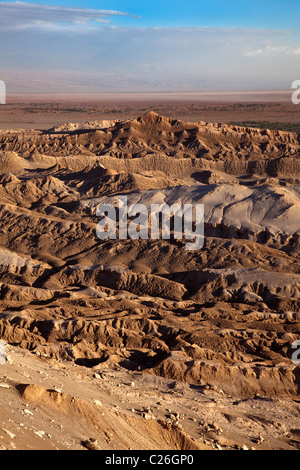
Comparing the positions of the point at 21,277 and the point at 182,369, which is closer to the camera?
the point at 182,369

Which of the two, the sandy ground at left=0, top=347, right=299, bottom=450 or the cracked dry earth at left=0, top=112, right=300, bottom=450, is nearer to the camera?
the sandy ground at left=0, top=347, right=299, bottom=450

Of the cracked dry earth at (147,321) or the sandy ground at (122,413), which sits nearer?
the sandy ground at (122,413)

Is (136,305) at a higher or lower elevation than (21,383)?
lower

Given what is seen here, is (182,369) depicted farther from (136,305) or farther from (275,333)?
(136,305)

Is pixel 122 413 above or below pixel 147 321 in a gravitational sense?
above

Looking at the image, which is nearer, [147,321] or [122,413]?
[122,413]

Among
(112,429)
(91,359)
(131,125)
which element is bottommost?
(91,359)

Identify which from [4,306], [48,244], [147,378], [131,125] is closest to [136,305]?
[4,306]

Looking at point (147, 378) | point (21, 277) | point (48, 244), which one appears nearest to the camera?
point (147, 378)
